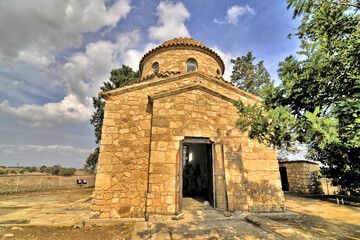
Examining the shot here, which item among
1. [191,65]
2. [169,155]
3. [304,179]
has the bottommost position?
[304,179]

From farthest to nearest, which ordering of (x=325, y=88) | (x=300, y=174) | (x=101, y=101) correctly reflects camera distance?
(x=101, y=101), (x=300, y=174), (x=325, y=88)

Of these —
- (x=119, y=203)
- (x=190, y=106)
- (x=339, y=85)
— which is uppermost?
(x=190, y=106)

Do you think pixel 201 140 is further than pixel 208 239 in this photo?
Yes

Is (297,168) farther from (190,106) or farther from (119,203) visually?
(119,203)

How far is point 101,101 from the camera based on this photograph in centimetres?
1708

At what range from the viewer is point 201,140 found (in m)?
6.23

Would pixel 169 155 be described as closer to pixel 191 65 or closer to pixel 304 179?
pixel 191 65

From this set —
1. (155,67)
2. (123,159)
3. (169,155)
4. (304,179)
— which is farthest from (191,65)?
(304,179)

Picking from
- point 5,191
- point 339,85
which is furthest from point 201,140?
point 5,191

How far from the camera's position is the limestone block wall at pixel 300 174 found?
11.3 meters

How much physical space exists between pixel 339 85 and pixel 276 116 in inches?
45.7

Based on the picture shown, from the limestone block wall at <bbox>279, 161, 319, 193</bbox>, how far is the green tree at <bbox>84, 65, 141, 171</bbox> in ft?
53.3

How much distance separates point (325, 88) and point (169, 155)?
Result: 14.7 feet

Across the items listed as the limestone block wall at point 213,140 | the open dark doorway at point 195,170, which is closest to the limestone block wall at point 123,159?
the limestone block wall at point 213,140
